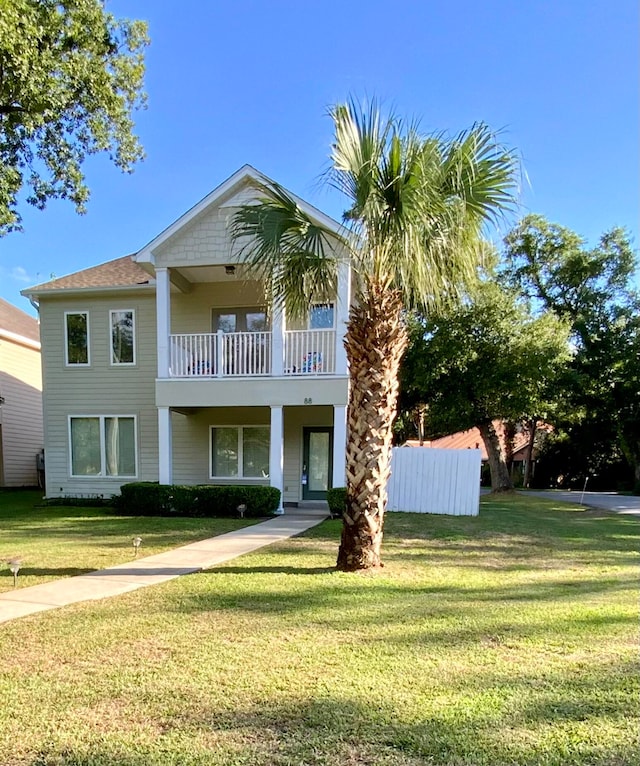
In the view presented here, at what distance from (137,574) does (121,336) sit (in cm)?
1010

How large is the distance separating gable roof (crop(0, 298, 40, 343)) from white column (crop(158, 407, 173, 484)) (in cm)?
1063

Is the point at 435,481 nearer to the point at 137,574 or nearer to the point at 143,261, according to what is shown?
the point at 137,574

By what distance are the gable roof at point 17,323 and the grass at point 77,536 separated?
9509mm

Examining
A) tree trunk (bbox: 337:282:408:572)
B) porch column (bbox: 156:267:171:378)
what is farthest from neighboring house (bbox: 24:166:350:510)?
tree trunk (bbox: 337:282:408:572)

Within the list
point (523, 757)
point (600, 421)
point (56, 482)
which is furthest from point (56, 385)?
point (600, 421)

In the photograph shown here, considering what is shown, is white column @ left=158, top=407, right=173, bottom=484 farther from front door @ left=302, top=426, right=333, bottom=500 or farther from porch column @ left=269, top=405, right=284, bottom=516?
front door @ left=302, top=426, right=333, bottom=500

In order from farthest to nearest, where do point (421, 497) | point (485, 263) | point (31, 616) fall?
1. point (421, 497)
2. point (485, 263)
3. point (31, 616)

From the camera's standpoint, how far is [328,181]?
242 inches

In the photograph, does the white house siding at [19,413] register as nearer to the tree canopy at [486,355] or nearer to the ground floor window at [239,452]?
the ground floor window at [239,452]

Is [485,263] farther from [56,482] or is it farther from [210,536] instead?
[56,482]

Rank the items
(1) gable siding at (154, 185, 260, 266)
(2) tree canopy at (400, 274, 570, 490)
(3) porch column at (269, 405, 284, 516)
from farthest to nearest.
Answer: (2) tree canopy at (400, 274, 570, 490), (1) gable siding at (154, 185, 260, 266), (3) porch column at (269, 405, 284, 516)

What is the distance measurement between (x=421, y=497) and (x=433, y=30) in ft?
31.8

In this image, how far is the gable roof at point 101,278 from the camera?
584 inches

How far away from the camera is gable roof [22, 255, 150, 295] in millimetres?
14836
